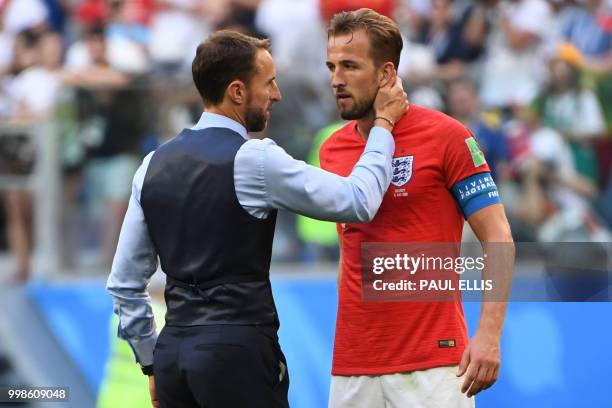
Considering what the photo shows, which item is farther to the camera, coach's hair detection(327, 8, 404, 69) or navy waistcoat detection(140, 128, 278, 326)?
coach's hair detection(327, 8, 404, 69)

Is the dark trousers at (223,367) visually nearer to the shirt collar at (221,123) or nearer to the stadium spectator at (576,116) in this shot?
the shirt collar at (221,123)

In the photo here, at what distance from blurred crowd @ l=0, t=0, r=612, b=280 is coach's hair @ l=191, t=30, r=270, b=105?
328cm

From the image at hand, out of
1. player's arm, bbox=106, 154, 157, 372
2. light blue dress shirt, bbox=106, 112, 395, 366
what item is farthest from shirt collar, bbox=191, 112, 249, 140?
player's arm, bbox=106, 154, 157, 372

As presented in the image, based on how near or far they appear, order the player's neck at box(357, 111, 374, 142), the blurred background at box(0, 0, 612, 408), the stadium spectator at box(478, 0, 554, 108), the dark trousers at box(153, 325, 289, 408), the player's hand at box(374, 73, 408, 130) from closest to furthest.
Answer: the dark trousers at box(153, 325, 289, 408) → the player's hand at box(374, 73, 408, 130) → the player's neck at box(357, 111, 374, 142) → the blurred background at box(0, 0, 612, 408) → the stadium spectator at box(478, 0, 554, 108)

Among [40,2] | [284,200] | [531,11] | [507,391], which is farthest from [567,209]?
[40,2]

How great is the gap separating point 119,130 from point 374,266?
4.10 metres

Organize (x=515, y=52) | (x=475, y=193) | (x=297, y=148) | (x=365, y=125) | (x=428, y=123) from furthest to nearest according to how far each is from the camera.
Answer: (x=515, y=52) → (x=297, y=148) → (x=365, y=125) → (x=428, y=123) → (x=475, y=193)

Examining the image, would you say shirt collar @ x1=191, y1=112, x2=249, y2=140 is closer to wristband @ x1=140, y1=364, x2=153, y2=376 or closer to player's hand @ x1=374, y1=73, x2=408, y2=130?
player's hand @ x1=374, y1=73, x2=408, y2=130

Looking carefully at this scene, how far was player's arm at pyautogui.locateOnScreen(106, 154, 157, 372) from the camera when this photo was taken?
414cm

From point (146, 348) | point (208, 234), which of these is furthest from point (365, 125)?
point (146, 348)

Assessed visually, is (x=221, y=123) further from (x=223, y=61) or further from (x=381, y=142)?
(x=381, y=142)

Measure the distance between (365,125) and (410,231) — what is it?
46cm

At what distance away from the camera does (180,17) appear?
954cm

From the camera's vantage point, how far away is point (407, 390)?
4180 millimetres
